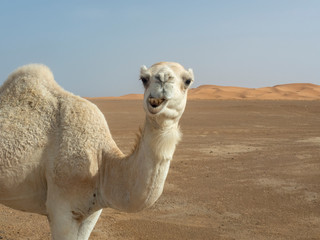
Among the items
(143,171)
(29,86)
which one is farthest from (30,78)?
(143,171)

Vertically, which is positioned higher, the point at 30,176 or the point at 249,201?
the point at 30,176

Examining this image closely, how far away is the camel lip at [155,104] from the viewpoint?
9.57ft

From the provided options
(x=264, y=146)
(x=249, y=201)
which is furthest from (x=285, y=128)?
(x=249, y=201)

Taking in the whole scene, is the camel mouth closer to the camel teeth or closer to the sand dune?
the camel teeth

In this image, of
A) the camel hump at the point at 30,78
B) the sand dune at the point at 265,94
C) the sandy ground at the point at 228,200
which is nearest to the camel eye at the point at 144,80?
the camel hump at the point at 30,78

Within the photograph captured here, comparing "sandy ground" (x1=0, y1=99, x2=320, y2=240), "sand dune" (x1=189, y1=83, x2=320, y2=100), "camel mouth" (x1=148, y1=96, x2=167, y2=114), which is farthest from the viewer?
"sand dune" (x1=189, y1=83, x2=320, y2=100)

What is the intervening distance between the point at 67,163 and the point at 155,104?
3.92 ft

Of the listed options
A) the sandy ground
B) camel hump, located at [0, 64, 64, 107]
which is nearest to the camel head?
camel hump, located at [0, 64, 64, 107]

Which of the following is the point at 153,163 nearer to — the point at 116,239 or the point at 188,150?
the point at 116,239

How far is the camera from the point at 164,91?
115 inches

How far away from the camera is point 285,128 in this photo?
68.9 feet

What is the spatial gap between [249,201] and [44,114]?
17.0 ft

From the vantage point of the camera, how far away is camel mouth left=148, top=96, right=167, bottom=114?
2914 mm

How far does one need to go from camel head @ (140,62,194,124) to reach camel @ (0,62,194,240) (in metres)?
0.12
